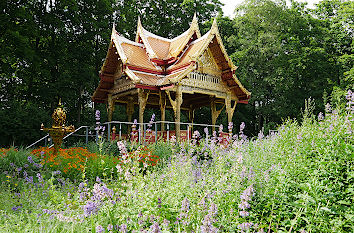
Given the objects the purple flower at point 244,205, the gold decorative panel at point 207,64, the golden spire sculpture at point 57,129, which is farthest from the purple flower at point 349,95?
the gold decorative panel at point 207,64

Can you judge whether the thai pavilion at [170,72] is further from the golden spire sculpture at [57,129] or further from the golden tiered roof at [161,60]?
the golden spire sculpture at [57,129]

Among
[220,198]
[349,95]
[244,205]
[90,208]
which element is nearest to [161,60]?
[349,95]

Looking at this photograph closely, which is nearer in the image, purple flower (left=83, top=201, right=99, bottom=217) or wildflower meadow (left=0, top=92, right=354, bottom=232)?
purple flower (left=83, top=201, right=99, bottom=217)

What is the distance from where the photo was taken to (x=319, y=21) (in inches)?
1201

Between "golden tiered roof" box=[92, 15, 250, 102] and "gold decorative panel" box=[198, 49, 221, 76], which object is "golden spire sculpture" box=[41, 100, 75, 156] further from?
"gold decorative panel" box=[198, 49, 221, 76]

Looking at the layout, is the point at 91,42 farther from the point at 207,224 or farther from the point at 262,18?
the point at 207,224

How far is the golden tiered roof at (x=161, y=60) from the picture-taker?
565 inches

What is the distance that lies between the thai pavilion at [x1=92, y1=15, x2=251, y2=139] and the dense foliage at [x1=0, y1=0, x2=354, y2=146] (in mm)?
5252

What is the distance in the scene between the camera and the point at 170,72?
15.9 metres

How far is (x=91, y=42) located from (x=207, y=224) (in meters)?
25.2

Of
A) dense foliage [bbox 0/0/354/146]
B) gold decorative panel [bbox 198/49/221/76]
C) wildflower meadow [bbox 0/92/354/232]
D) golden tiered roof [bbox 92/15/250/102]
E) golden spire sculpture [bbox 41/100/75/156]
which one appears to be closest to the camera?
wildflower meadow [bbox 0/92/354/232]

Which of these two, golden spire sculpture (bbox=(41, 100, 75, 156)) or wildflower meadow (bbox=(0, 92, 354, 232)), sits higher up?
golden spire sculpture (bbox=(41, 100, 75, 156))

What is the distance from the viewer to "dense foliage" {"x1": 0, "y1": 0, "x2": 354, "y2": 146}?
20.8 meters

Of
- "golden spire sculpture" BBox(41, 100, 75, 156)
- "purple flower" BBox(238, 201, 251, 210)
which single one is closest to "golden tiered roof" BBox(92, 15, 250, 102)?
"golden spire sculpture" BBox(41, 100, 75, 156)
